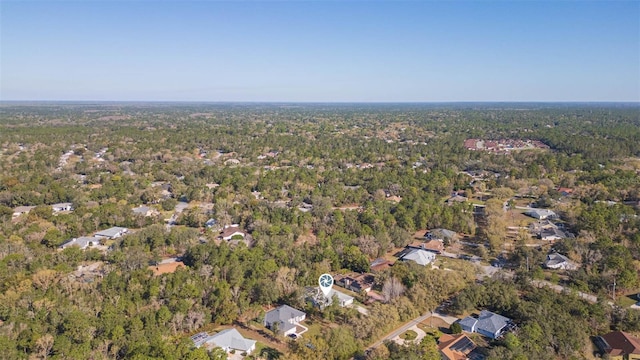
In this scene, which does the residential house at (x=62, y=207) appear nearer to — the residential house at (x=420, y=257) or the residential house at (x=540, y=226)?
the residential house at (x=420, y=257)

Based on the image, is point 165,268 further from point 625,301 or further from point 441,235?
point 625,301

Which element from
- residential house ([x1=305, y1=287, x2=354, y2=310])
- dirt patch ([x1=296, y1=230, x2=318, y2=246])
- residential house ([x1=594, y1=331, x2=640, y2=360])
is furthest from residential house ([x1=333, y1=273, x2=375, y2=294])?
residential house ([x1=594, y1=331, x2=640, y2=360])

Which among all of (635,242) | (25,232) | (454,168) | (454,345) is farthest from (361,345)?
(454,168)

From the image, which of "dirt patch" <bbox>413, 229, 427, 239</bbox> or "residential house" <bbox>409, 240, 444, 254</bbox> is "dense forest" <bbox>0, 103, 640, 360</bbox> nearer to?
"dirt patch" <bbox>413, 229, 427, 239</bbox>

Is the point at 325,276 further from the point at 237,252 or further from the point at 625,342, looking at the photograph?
the point at 625,342

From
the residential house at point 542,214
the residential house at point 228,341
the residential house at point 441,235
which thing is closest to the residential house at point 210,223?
the residential house at point 441,235

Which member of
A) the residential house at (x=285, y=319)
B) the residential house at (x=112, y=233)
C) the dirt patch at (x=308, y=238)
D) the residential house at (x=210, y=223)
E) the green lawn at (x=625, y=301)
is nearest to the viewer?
the residential house at (x=285, y=319)

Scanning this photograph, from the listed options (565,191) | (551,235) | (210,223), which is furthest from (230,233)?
(565,191)
